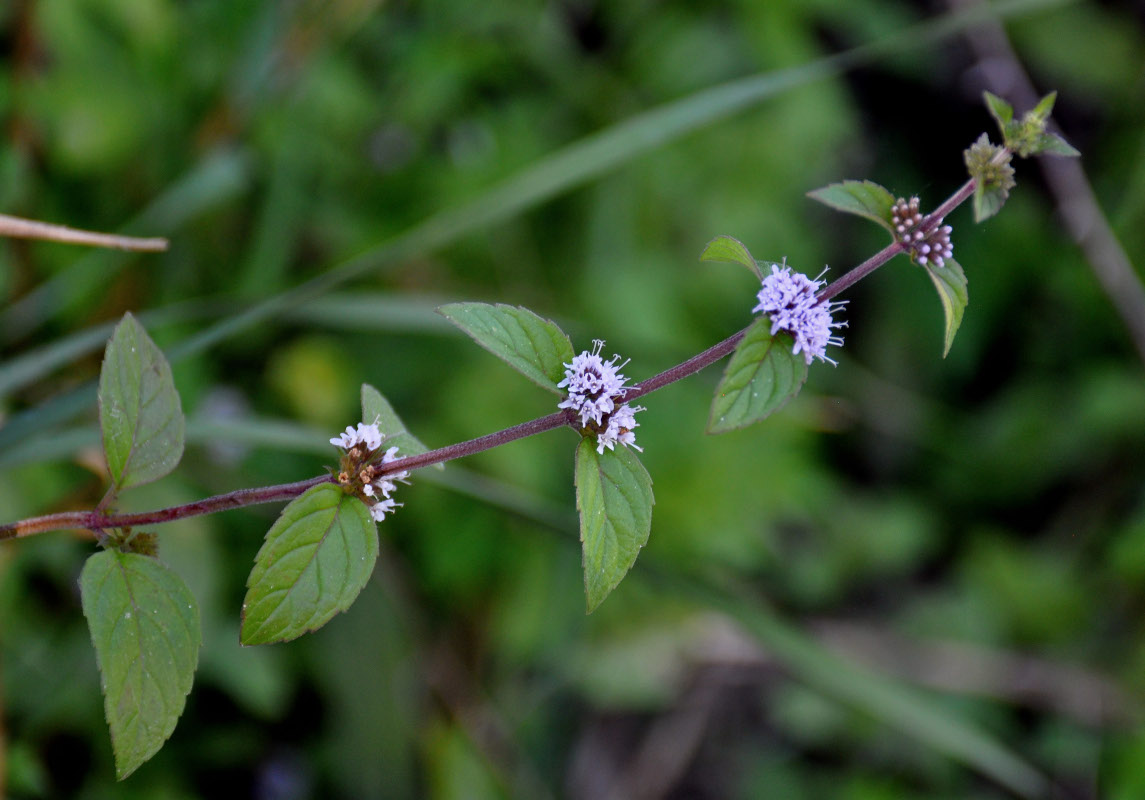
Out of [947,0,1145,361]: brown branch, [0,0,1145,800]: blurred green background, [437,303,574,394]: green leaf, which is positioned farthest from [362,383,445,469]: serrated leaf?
[947,0,1145,361]: brown branch

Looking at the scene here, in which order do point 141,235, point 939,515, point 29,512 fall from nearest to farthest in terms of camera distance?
1. point 29,512
2. point 141,235
3. point 939,515

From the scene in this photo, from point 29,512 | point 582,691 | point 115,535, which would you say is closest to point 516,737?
point 582,691

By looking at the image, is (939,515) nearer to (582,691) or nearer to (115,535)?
(582,691)

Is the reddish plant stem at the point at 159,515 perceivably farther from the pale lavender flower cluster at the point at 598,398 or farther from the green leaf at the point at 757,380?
the green leaf at the point at 757,380

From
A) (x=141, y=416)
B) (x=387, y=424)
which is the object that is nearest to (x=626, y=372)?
(x=387, y=424)

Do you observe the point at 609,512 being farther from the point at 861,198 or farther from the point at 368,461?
the point at 861,198

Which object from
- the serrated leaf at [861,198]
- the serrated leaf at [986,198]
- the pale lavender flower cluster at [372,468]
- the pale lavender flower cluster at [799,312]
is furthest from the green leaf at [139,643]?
the serrated leaf at [986,198]

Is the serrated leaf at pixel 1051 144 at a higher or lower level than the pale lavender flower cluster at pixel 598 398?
higher
